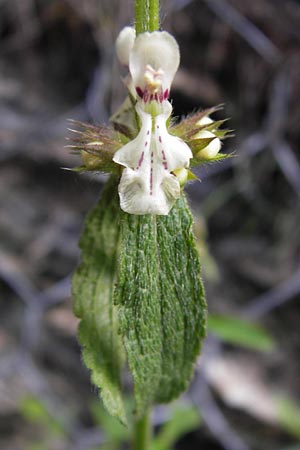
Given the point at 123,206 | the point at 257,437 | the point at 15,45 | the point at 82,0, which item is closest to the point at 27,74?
the point at 15,45

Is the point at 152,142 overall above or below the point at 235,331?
above

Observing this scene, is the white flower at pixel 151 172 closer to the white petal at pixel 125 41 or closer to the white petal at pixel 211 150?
the white petal at pixel 211 150

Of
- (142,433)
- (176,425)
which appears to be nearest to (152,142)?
(142,433)

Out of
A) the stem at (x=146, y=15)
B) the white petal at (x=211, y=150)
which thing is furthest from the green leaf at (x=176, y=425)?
the stem at (x=146, y=15)

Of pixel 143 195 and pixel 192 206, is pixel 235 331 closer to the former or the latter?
pixel 192 206

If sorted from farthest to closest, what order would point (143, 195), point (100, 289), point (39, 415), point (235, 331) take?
point (39, 415)
point (235, 331)
point (100, 289)
point (143, 195)

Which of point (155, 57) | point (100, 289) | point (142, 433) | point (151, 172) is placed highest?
point (155, 57)

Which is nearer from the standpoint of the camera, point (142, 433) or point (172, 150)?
point (172, 150)
